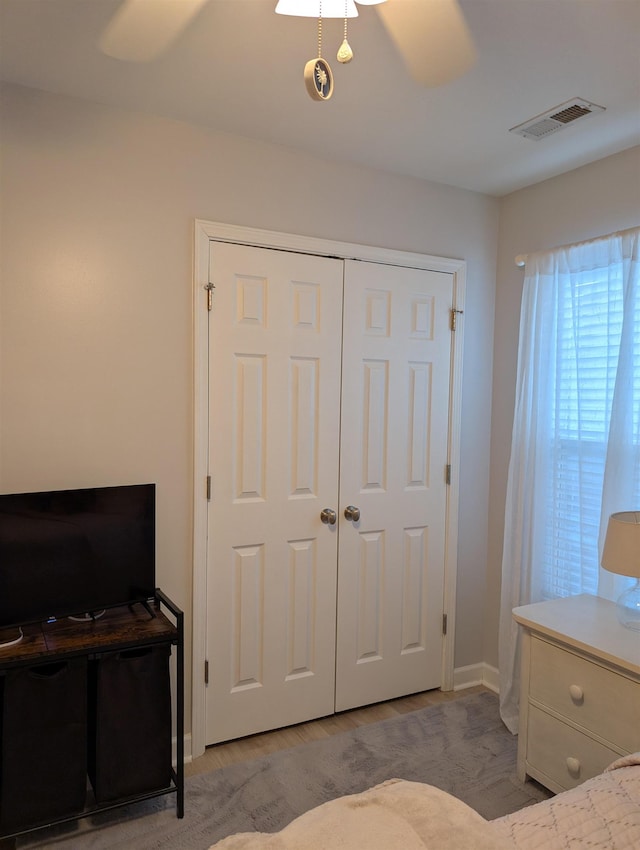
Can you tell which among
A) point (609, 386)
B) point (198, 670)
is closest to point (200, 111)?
point (609, 386)

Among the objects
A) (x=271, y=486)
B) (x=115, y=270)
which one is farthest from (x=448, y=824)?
(x=115, y=270)

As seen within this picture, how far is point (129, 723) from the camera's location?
206 cm

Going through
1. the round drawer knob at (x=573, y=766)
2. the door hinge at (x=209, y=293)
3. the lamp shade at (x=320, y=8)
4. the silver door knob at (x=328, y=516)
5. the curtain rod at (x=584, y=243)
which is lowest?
the round drawer knob at (x=573, y=766)

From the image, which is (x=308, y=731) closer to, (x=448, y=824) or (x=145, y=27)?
(x=448, y=824)

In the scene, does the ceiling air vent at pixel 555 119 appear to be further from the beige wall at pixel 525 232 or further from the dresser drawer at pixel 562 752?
the dresser drawer at pixel 562 752

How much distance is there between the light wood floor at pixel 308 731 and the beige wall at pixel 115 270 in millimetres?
657

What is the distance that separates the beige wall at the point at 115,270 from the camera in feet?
6.99

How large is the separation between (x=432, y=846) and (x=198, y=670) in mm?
1617

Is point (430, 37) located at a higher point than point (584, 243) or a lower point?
higher

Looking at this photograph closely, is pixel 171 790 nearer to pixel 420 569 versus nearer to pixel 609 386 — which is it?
pixel 420 569

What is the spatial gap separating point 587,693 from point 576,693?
4cm

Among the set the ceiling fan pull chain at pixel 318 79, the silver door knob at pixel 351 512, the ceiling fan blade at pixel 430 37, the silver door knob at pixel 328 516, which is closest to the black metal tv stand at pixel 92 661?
the silver door knob at pixel 328 516

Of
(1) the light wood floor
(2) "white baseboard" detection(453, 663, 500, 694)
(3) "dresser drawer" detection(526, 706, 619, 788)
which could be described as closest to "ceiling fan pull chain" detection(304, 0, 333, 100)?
(3) "dresser drawer" detection(526, 706, 619, 788)

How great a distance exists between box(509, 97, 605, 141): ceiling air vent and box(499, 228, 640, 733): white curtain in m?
0.50
